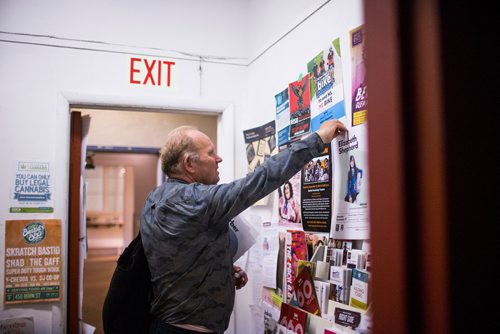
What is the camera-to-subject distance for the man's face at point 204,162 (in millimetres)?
1519

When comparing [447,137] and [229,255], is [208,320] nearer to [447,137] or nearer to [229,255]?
[229,255]

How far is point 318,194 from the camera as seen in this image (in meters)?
1.57

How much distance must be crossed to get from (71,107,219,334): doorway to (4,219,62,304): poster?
22cm

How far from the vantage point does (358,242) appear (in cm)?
133

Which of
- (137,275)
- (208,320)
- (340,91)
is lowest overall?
(208,320)

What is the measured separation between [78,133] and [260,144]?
3.47 feet

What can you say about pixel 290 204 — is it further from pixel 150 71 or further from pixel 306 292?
pixel 150 71

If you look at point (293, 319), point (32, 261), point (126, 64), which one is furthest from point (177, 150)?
point (32, 261)

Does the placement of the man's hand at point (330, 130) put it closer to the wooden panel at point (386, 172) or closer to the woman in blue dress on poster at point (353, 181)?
the woman in blue dress on poster at point (353, 181)

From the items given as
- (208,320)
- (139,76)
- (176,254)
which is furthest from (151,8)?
(208,320)

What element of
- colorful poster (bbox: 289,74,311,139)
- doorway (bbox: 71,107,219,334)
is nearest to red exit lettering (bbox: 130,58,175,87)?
doorway (bbox: 71,107,219,334)

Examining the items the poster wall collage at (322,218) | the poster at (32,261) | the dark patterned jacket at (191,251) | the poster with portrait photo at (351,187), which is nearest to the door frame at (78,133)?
the poster at (32,261)

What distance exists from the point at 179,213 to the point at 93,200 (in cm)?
1112

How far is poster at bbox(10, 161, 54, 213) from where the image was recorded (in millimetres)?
2041
